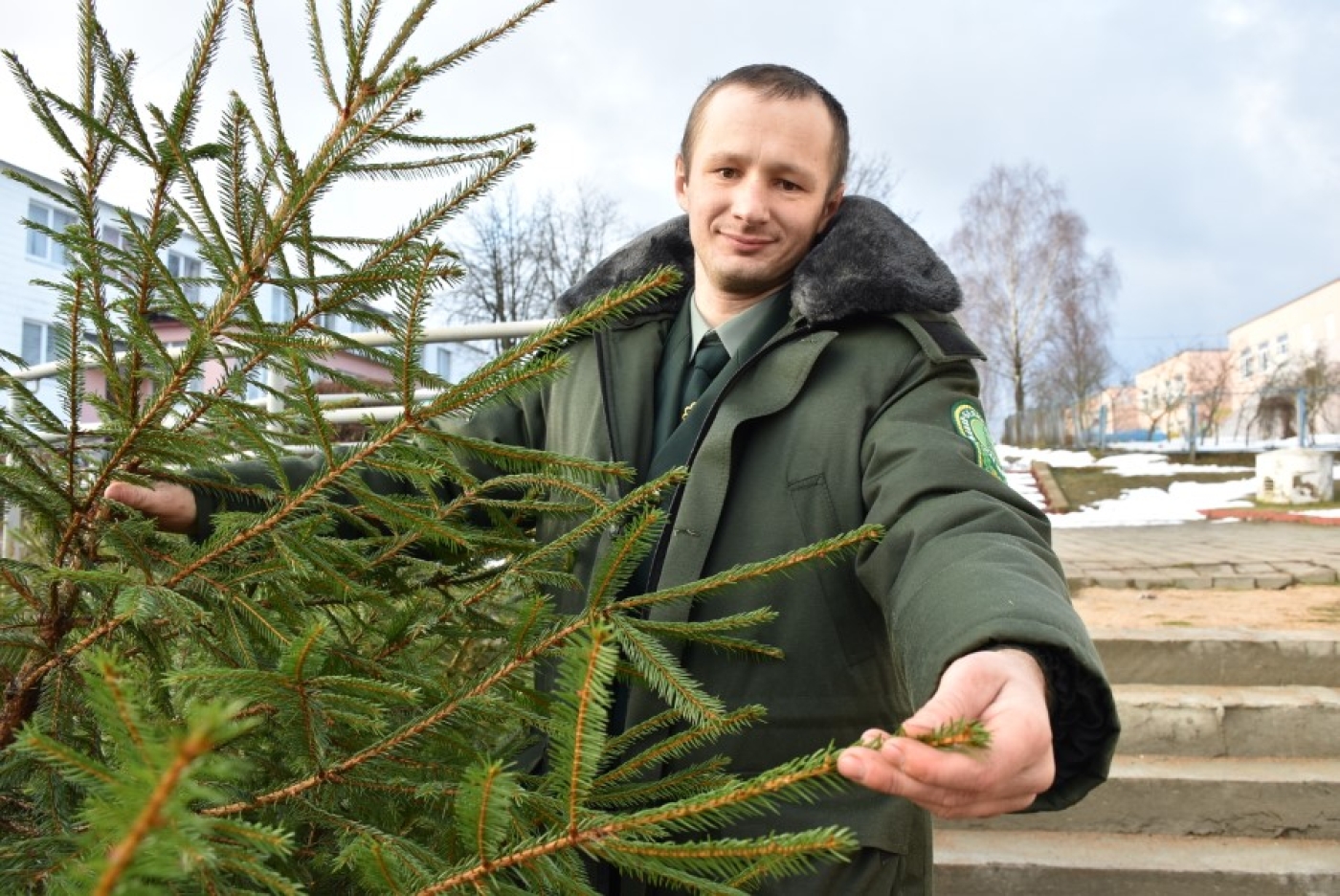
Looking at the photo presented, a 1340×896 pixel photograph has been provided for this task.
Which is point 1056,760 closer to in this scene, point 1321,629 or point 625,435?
point 625,435

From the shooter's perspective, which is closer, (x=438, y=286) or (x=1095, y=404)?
(x=438, y=286)

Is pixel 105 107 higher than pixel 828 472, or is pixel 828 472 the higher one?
→ pixel 105 107

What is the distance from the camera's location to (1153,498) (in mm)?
14242

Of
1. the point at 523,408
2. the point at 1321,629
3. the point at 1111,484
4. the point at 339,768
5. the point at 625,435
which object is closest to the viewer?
the point at 339,768

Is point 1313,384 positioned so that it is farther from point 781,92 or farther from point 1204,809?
point 781,92

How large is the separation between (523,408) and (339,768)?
1.09 metres

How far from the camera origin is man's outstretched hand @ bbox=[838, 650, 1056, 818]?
0.76 m

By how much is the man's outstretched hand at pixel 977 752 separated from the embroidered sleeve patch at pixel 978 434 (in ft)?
1.74

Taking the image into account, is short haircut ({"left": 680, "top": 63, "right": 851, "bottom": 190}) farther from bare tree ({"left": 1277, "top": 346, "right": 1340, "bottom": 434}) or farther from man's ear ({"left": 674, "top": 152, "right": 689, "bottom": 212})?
bare tree ({"left": 1277, "top": 346, "right": 1340, "bottom": 434})

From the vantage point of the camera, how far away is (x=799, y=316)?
1.71m

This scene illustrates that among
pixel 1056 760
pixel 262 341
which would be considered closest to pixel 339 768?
pixel 262 341

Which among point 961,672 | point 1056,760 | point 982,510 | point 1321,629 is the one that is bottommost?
point 1321,629

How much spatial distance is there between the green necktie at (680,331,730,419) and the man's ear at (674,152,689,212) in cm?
33

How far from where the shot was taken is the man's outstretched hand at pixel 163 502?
1.30 m
